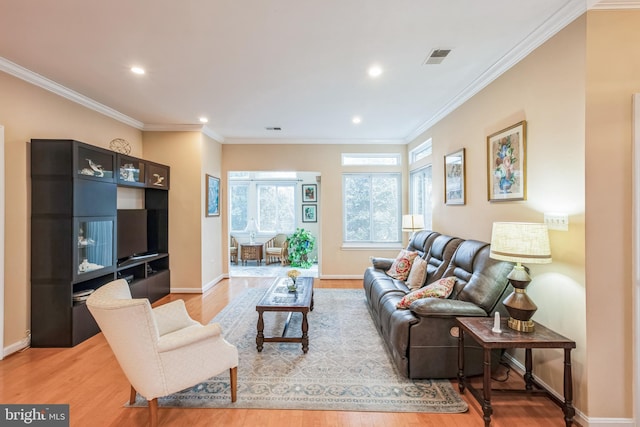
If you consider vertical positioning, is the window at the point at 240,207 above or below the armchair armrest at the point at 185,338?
above

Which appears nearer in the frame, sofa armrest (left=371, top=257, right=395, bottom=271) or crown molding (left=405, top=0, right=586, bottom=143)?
crown molding (left=405, top=0, right=586, bottom=143)

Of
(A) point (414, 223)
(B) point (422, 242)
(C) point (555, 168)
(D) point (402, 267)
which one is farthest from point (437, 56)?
(A) point (414, 223)

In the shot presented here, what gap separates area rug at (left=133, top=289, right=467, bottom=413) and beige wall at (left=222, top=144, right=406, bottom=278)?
2.39m

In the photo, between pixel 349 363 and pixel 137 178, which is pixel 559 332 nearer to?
pixel 349 363

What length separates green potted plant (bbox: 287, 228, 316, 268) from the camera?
25.7 ft

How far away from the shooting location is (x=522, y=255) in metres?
2.04

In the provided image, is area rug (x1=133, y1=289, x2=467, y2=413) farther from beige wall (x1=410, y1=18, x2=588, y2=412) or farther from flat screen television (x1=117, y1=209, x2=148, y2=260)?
flat screen television (x1=117, y1=209, x2=148, y2=260)

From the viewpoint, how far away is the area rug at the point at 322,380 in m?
2.16

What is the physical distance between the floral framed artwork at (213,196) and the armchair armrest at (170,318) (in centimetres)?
298

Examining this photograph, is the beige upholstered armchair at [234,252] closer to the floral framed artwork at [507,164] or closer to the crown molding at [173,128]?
the crown molding at [173,128]

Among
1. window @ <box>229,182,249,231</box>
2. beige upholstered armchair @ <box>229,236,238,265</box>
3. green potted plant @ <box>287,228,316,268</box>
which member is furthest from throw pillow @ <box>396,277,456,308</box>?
window @ <box>229,182,249,231</box>

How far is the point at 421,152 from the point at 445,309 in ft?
12.1

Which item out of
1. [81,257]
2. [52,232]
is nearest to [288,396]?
[81,257]

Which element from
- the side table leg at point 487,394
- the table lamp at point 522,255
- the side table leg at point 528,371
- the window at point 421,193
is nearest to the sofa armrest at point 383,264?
the window at point 421,193
